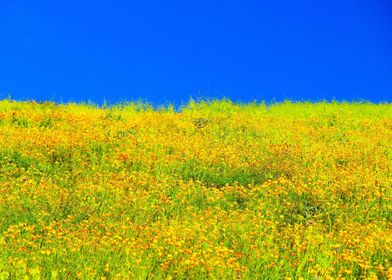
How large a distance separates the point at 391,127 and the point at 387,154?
579 cm

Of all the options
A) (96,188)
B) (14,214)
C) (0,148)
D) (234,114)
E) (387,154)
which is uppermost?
(234,114)

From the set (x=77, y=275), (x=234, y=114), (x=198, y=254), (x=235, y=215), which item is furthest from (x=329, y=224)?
(x=234, y=114)

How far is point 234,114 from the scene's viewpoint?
65.5 ft

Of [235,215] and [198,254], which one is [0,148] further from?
[198,254]

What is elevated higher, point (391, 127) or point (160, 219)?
point (391, 127)

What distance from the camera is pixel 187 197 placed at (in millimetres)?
10273

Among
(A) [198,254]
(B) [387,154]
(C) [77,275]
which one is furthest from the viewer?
(B) [387,154]

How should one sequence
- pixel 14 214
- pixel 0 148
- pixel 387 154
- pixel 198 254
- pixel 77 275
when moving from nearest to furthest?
pixel 77 275, pixel 198 254, pixel 14 214, pixel 0 148, pixel 387 154

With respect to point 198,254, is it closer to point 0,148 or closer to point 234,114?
point 0,148

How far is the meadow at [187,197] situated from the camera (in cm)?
687

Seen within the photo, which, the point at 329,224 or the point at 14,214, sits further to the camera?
the point at 329,224

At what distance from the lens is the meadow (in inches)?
271

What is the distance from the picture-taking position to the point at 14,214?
8766 millimetres

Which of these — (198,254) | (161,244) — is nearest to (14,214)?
(161,244)
